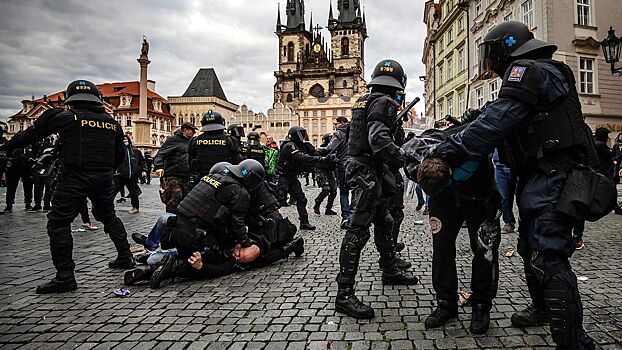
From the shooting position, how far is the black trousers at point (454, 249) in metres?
3.07

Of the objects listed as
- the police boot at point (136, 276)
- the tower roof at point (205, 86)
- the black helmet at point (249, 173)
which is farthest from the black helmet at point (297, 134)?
the tower roof at point (205, 86)

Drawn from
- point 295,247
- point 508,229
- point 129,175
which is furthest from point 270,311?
point 129,175

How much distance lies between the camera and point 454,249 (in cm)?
313

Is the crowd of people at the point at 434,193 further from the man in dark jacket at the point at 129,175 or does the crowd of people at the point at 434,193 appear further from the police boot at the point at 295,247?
the man in dark jacket at the point at 129,175

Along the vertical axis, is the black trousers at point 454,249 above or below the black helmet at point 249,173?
below

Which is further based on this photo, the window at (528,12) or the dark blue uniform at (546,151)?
the window at (528,12)

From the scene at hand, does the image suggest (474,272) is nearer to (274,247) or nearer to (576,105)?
(576,105)

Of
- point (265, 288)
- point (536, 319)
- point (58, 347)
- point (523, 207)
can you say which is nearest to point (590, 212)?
point (523, 207)

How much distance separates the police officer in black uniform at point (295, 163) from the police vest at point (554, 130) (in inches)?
224

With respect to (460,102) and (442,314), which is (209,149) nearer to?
(442,314)

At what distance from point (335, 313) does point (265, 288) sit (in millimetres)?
989

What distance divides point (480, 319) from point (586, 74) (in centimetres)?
2027

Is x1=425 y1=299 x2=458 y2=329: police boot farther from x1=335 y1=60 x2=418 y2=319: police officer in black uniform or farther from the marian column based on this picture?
the marian column

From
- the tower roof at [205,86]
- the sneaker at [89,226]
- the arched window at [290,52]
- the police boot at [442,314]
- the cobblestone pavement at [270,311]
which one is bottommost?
the cobblestone pavement at [270,311]
